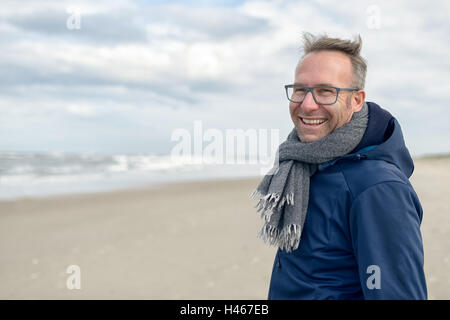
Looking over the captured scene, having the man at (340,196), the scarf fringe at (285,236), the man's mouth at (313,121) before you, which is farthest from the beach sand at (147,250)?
the man's mouth at (313,121)

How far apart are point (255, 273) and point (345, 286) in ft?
14.4

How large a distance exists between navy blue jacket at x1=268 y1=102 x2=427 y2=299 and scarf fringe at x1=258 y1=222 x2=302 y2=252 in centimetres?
5

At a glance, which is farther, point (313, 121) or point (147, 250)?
point (147, 250)

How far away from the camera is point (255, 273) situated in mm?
5816

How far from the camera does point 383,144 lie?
159cm

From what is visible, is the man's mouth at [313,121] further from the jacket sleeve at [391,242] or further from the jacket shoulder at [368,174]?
the jacket sleeve at [391,242]

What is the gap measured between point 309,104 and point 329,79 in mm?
135

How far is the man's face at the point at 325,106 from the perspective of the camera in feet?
5.55

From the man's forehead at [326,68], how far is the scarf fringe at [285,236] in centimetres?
64

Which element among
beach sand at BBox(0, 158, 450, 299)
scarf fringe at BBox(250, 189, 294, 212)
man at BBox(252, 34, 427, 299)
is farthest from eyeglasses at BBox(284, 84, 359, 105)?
beach sand at BBox(0, 158, 450, 299)

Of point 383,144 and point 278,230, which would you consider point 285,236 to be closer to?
point 278,230

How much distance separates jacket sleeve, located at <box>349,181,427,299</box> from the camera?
1392 mm

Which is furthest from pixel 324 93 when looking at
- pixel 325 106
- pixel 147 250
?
pixel 147 250
